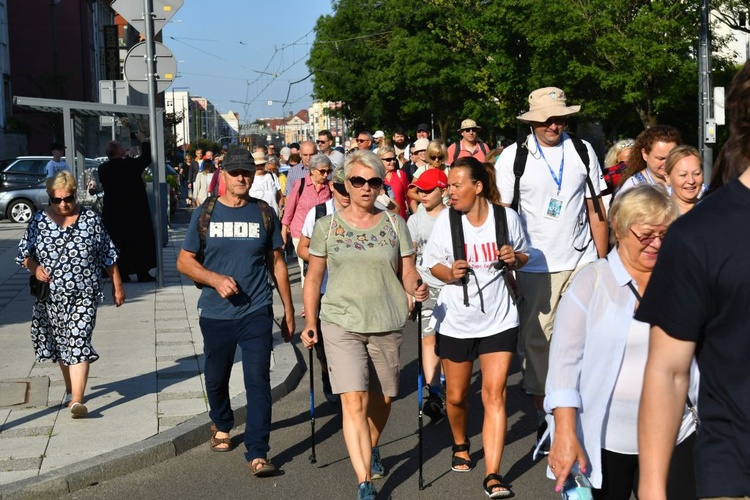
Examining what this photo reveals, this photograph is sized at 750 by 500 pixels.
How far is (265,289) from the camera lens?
6.92m

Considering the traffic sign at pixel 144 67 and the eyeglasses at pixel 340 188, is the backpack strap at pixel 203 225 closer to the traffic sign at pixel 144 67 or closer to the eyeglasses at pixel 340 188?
the eyeglasses at pixel 340 188

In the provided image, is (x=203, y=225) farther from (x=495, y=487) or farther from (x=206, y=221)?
(x=495, y=487)

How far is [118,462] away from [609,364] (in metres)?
3.79

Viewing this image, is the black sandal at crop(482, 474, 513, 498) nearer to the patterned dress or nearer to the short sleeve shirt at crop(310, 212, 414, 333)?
the short sleeve shirt at crop(310, 212, 414, 333)

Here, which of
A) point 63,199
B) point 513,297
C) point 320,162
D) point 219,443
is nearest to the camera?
point 513,297

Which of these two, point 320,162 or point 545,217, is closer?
point 545,217

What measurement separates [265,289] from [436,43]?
54479 mm

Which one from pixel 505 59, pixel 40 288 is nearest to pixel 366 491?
pixel 40 288

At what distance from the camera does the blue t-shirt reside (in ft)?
22.3

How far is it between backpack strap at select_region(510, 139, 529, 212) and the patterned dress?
9.44ft

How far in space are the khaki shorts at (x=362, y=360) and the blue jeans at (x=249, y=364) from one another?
71 cm

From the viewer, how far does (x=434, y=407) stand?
7.95 m

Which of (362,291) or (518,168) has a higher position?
(518,168)

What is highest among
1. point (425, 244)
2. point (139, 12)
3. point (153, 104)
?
point (139, 12)
